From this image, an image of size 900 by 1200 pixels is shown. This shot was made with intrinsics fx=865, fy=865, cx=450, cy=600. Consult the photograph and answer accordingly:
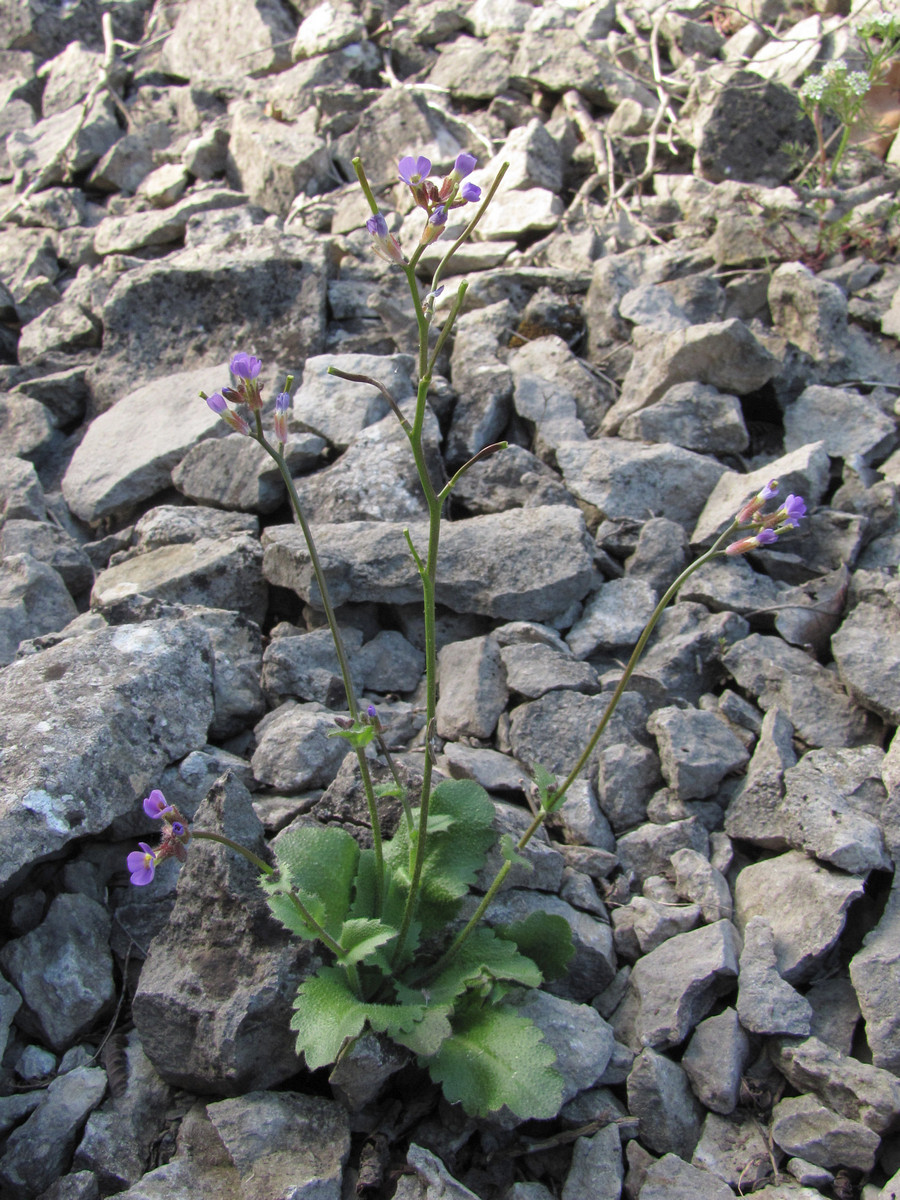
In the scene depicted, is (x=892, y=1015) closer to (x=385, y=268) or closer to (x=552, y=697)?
(x=552, y=697)

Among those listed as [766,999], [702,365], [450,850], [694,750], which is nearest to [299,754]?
[450,850]

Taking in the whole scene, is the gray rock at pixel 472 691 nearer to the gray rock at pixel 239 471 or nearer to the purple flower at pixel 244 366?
the gray rock at pixel 239 471

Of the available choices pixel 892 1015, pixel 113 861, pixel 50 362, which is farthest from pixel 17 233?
pixel 892 1015

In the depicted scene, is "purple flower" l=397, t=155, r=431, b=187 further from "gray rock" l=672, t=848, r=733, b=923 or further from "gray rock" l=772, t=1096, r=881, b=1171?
"gray rock" l=772, t=1096, r=881, b=1171

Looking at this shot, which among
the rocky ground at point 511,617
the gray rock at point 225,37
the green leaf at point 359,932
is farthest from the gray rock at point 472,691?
the gray rock at point 225,37

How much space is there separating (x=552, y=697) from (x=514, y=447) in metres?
1.56

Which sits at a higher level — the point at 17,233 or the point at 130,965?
the point at 17,233

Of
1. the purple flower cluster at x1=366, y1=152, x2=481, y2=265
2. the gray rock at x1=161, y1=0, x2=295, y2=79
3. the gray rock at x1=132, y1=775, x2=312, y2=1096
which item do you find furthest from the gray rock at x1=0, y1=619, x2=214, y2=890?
the gray rock at x1=161, y1=0, x2=295, y2=79

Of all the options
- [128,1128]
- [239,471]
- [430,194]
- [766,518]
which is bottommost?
[128,1128]

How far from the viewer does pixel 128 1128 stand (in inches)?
86.9

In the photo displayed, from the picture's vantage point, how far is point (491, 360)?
4.68 meters

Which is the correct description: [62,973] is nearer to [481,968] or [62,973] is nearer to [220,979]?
[220,979]

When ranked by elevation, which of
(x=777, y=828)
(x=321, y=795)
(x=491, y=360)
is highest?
(x=491, y=360)

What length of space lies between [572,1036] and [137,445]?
3.69 meters
